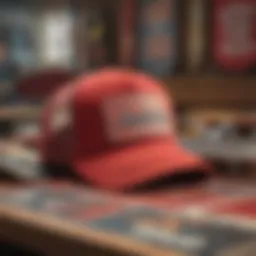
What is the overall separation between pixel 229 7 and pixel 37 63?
36 cm

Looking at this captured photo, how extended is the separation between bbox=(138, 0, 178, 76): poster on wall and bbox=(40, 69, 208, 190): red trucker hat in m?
0.39

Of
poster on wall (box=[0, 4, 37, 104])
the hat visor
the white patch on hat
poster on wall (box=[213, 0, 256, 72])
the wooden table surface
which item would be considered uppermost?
Result: poster on wall (box=[0, 4, 37, 104])

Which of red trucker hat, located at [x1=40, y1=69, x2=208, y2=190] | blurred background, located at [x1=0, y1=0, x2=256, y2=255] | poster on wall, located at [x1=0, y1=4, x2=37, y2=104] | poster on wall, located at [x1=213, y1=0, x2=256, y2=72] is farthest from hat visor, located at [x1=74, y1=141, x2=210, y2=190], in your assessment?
poster on wall, located at [x1=0, y1=4, x2=37, y2=104]

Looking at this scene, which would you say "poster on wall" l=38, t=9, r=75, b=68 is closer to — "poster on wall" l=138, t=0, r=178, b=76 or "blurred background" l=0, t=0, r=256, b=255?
"blurred background" l=0, t=0, r=256, b=255

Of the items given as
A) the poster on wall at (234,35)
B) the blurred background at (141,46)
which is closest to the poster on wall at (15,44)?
A: the blurred background at (141,46)

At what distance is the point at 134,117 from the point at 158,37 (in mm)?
443

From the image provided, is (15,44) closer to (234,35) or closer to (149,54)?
(149,54)

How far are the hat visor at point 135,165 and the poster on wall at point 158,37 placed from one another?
16.7 inches

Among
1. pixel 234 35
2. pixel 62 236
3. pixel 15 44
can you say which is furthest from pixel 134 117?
pixel 15 44

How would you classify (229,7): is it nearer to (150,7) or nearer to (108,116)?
(150,7)

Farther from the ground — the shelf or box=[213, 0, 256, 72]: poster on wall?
box=[213, 0, 256, 72]: poster on wall

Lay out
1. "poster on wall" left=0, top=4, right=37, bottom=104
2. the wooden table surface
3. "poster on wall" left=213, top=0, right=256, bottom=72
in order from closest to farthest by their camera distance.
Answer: the wooden table surface → "poster on wall" left=213, top=0, right=256, bottom=72 → "poster on wall" left=0, top=4, right=37, bottom=104

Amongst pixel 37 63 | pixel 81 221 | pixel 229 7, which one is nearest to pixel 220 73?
pixel 229 7

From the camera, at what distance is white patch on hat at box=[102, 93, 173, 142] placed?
53 centimetres
